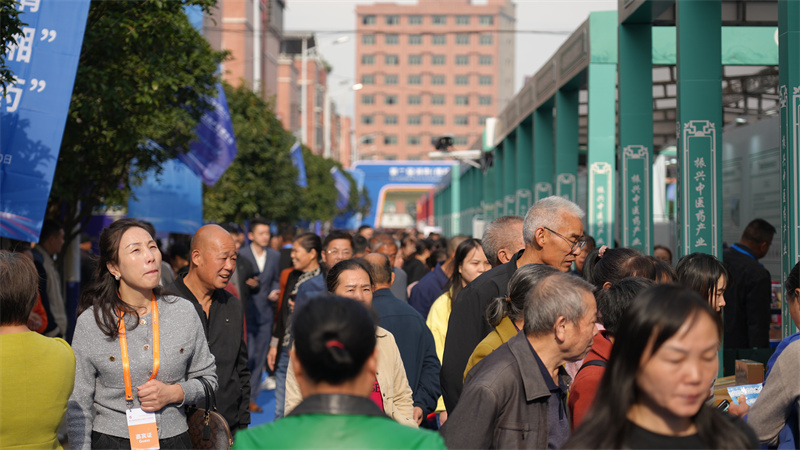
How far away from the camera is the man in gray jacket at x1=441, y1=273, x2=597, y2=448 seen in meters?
3.35

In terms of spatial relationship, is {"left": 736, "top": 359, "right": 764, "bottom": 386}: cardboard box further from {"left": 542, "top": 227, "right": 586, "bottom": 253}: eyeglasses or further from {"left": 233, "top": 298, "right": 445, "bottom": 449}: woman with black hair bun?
{"left": 233, "top": 298, "right": 445, "bottom": 449}: woman with black hair bun

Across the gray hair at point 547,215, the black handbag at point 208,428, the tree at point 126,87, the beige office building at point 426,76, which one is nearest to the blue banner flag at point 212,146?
the tree at point 126,87

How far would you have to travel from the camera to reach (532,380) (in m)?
3.45

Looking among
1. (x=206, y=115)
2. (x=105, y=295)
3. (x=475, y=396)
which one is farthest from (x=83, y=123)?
(x=475, y=396)

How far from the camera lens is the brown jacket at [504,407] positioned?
3.32 meters

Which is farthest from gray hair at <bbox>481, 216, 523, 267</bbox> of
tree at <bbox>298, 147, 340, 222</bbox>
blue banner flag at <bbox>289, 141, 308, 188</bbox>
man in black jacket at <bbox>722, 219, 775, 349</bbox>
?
tree at <bbox>298, 147, 340, 222</bbox>

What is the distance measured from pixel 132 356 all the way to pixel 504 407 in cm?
175

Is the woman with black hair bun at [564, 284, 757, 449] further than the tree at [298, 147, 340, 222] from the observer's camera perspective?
No

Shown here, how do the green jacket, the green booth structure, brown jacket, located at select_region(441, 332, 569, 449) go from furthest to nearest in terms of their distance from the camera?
1. the green booth structure
2. brown jacket, located at select_region(441, 332, 569, 449)
3. the green jacket

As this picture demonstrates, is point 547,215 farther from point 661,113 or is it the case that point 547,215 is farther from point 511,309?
point 661,113

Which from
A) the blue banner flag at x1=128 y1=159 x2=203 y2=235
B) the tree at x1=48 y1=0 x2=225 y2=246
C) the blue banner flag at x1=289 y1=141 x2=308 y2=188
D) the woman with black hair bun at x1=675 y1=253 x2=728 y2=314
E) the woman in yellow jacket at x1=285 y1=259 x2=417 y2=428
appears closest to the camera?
the woman in yellow jacket at x1=285 y1=259 x2=417 y2=428

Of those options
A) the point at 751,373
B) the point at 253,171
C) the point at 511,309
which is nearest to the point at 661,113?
the point at 253,171

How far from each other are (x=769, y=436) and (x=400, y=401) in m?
1.82

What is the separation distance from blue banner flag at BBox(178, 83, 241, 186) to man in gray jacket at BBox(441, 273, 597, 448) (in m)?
10.3
